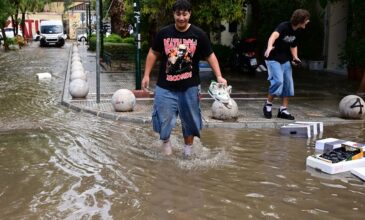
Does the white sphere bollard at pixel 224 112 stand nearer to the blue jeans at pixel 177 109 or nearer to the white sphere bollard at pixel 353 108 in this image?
the white sphere bollard at pixel 353 108

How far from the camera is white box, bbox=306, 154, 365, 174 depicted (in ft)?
18.2

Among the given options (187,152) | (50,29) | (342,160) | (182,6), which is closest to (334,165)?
(342,160)

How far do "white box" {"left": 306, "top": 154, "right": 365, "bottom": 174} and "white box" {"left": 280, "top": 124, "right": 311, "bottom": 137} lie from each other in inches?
67.3

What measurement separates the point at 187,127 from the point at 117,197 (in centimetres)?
152

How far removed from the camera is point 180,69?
583 centimetres

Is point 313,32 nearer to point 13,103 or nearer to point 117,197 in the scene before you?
point 13,103

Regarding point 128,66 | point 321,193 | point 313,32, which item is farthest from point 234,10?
point 321,193

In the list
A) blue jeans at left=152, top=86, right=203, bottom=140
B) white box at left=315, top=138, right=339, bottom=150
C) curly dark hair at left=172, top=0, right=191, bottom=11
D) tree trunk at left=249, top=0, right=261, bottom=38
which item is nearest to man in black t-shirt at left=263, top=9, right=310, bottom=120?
white box at left=315, top=138, right=339, bottom=150

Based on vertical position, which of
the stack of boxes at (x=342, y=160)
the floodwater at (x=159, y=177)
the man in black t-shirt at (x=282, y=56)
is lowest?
the floodwater at (x=159, y=177)

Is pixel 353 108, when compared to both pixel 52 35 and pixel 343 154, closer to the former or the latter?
pixel 343 154

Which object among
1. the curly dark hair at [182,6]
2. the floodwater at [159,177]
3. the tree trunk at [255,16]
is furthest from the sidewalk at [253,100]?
the curly dark hair at [182,6]

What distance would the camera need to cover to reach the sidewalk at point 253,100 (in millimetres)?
A: 8602

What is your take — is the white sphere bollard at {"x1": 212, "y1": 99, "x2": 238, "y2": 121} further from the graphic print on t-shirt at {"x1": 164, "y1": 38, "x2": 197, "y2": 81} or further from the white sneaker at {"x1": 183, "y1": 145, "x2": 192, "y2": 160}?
the graphic print on t-shirt at {"x1": 164, "y1": 38, "x2": 197, "y2": 81}

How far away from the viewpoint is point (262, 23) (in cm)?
1925
